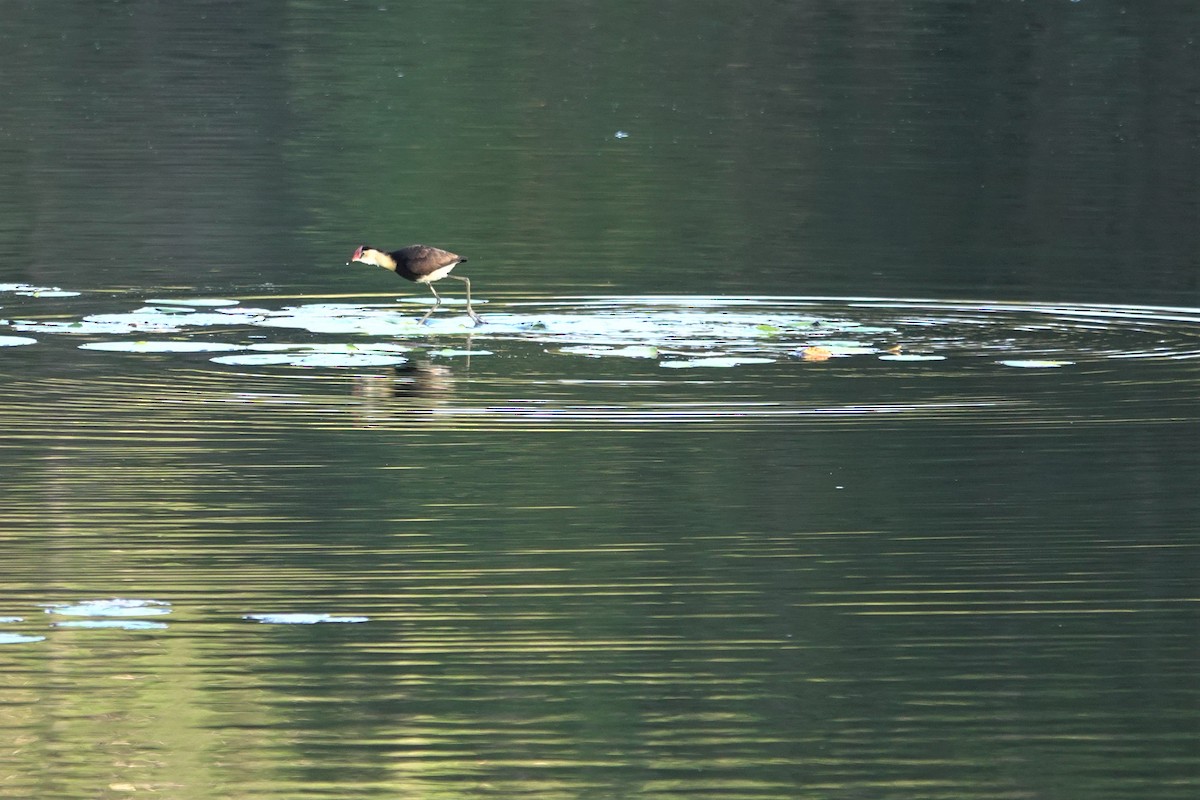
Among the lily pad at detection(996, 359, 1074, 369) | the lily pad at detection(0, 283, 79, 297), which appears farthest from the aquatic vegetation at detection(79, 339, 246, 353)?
the lily pad at detection(996, 359, 1074, 369)

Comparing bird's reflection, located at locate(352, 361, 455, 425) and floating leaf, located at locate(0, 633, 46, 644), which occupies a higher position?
bird's reflection, located at locate(352, 361, 455, 425)

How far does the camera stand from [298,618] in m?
8.39

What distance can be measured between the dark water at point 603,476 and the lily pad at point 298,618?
1.5 inches

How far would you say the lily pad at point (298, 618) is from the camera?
8.36 meters

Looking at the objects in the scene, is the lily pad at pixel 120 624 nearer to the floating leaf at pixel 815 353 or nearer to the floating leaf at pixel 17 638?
the floating leaf at pixel 17 638

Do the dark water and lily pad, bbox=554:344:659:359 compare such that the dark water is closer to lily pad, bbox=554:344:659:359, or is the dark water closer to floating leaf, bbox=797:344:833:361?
floating leaf, bbox=797:344:833:361

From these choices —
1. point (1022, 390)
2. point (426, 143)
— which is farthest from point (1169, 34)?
point (1022, 390)

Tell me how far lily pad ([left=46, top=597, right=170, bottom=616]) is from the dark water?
23 millimetres

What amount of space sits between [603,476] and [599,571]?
1.77 m

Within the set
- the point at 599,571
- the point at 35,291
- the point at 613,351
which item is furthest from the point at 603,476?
the point at 35,291

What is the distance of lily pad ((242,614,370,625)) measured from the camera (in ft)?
27.4

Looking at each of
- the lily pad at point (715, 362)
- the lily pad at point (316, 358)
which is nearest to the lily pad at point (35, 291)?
the lily pad at point (316, 358)

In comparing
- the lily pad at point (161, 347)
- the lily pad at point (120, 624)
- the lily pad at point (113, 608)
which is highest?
the lily pad at point (161, 347)

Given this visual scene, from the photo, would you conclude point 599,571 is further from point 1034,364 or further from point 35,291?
point 35,291
